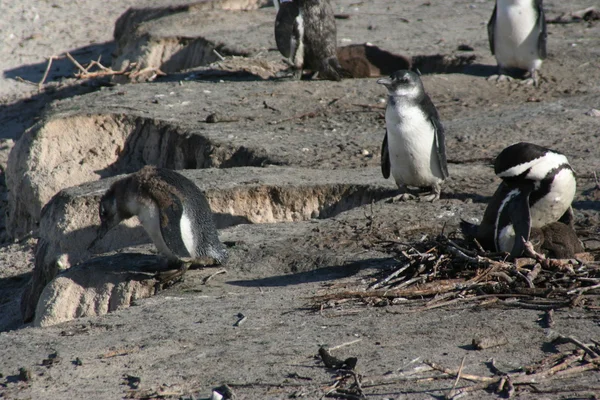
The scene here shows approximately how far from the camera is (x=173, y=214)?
4.96 meters

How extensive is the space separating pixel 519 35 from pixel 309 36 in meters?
2.19

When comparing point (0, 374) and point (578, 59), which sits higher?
point (578, 59)

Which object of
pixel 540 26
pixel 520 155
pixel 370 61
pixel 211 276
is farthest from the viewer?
pixel 370 61

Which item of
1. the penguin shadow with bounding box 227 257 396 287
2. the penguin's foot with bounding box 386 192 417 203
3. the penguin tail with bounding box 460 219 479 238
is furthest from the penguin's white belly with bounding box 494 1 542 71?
the penguin shadow with bounding box 227 257 396 287

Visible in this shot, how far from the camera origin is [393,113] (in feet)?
19.6

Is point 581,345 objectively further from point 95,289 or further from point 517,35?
point 517,35

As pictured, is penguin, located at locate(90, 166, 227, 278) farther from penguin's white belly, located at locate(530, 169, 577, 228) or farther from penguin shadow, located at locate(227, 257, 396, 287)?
penguin's white belly, located at locate(530, 169, 577, 228)

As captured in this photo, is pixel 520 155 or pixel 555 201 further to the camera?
pixel 555 201

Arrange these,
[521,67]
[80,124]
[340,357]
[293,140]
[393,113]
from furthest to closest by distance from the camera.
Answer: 1. [521,67]
2. [80,124]
3. [293,140]
4. [393,113]
5. [340,357]

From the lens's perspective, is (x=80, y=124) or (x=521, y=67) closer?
(x=80, y=124)

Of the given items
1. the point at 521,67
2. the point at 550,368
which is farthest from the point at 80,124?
the point at 550,368

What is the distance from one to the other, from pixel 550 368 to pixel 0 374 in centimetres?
220

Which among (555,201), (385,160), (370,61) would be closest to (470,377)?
(555,201)

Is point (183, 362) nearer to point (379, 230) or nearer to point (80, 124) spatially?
point (379, 230)
